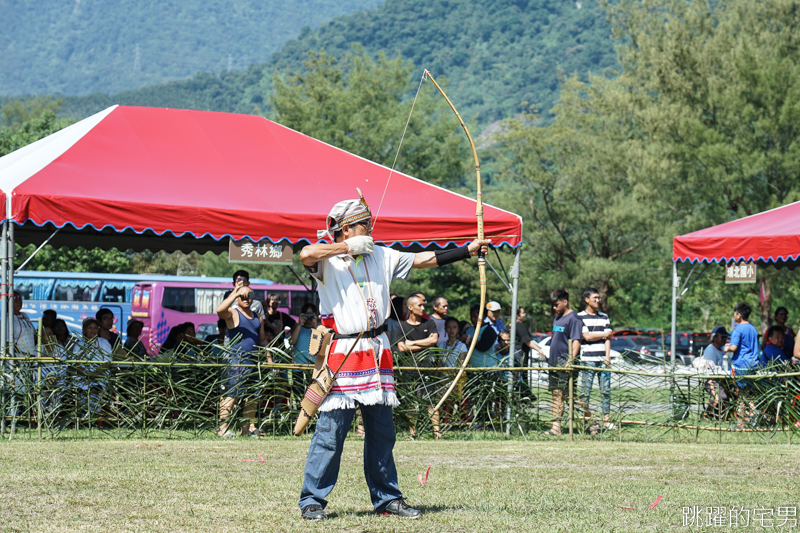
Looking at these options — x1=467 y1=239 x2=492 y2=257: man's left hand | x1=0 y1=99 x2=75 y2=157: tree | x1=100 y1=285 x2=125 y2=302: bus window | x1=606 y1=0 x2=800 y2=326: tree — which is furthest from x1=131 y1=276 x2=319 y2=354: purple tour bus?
x1=467 y1=239 x2=492 y2=257: man's left hand

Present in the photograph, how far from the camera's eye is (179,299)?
108ft

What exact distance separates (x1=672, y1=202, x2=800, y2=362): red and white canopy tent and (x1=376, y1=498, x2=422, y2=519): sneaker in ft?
26.7

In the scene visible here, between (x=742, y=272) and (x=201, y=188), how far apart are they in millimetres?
7564

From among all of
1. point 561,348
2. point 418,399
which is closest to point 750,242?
point 561,348

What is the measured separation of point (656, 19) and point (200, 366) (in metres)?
32.9

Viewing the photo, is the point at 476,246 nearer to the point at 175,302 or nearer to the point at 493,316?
the point at 493,316

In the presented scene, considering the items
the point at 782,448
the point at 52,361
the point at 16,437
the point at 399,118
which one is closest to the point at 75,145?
the point at 52,361

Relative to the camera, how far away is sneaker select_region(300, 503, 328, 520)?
5.28 metres

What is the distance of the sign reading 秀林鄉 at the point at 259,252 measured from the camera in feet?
34.5

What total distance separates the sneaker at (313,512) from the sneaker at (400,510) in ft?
1.26

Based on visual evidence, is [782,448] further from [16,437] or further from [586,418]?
[16,437]

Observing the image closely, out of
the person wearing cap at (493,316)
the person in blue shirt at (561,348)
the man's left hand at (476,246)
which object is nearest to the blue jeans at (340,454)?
the man's left hand at (476,246)

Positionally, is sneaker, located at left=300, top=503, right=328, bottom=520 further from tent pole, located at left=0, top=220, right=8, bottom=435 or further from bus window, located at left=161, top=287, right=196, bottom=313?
bus window, located at left=161, top=287, right=196, bottom=313

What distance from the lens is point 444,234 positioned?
11.2 metres
